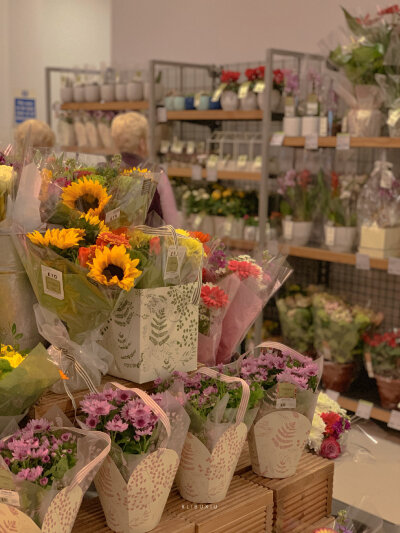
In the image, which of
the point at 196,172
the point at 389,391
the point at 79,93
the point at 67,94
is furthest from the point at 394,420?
the point at 67,94

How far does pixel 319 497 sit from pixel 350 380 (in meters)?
2.11

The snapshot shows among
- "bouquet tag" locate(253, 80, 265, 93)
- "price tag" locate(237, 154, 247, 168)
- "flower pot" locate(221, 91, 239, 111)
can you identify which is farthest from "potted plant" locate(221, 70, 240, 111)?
"price tag" locate(237, 154, 247, 168)

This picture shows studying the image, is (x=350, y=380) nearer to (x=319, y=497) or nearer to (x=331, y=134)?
(x=331, y=134)

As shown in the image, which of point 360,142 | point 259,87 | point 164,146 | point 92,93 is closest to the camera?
point 360,142

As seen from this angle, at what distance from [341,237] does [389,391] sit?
847 mm

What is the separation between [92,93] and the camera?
5219mm

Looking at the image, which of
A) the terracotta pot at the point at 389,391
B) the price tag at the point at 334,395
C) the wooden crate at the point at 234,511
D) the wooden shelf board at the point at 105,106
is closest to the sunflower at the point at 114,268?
the wooden crate at the point at 234,511

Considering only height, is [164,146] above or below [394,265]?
above

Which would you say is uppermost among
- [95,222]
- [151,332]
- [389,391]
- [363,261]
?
[95,222]

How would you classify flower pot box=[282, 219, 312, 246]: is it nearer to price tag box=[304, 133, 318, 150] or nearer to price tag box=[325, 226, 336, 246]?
price tag box=[325, 226, 336, 246]

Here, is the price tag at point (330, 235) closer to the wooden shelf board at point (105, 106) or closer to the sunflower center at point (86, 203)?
the wooden shelf board at point (105, 106)

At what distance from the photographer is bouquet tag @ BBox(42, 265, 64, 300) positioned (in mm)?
1249

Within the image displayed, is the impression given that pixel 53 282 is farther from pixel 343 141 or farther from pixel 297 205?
pixel 297 205

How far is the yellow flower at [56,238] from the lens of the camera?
1.25 meters
